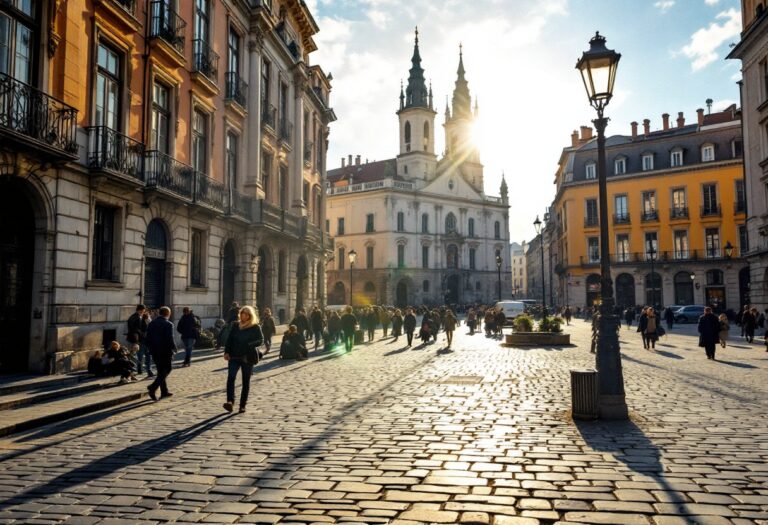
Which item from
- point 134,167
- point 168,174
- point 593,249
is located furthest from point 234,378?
point 593,249

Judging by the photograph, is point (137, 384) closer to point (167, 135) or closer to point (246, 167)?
point (167, 135)

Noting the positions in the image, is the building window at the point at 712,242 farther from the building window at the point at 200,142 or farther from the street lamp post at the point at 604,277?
the street lamp post at the point at 604,277

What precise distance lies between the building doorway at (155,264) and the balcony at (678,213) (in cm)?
4840

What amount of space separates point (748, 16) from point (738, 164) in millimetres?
23010

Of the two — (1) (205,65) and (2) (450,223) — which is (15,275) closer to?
(1) (205,65)

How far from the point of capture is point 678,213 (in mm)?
53156

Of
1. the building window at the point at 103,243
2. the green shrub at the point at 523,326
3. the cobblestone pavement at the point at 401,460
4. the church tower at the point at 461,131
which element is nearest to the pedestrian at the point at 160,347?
the cobblestone pavement at the point at 401,460

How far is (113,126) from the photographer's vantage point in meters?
15.6

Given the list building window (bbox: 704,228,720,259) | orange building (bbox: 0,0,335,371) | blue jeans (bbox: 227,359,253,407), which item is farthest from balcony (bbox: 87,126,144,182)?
building window (bbox: 704,228,720,259)

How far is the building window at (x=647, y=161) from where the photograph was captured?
54812mm

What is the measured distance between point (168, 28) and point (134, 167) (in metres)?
5.20

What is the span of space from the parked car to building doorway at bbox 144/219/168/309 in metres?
36.7

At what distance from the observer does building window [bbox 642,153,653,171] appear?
54812mm

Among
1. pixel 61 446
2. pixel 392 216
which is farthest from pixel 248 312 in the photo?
pixel 392 216
